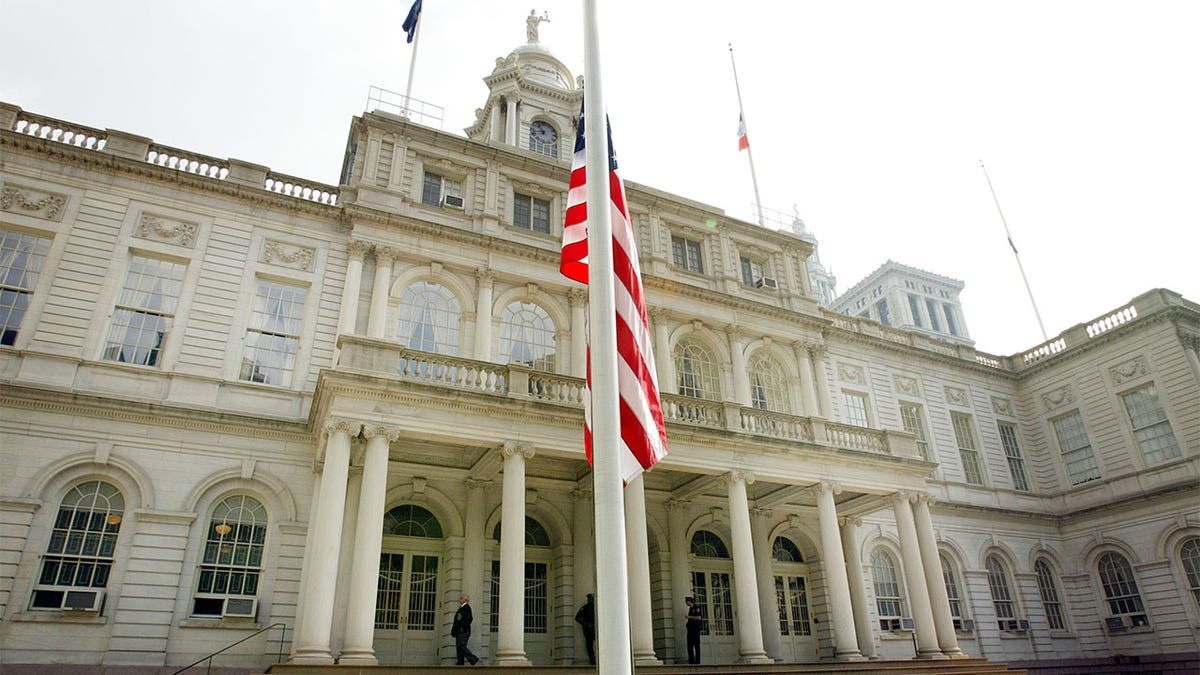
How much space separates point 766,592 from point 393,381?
38.0 ft

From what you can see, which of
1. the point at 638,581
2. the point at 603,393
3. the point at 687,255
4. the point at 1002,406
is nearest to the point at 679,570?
the point at 638,581

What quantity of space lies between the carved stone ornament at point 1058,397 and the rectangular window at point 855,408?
29.2ft

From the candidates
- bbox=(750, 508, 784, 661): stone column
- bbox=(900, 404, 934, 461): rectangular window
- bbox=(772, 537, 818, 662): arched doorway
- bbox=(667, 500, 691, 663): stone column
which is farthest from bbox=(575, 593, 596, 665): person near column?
bbox=(900, 404, 934, 461): rectangular window

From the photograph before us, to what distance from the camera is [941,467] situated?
83.3 feet

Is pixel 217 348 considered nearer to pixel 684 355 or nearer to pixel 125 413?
A: pixel 125 413

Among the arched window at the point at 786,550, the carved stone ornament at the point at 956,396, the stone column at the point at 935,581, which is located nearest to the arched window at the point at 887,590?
the arched window at the point at 786,550

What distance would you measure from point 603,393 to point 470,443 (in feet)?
26.7

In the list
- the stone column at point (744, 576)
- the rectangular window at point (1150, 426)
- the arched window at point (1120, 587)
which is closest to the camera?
the stone column at point (744, 576)

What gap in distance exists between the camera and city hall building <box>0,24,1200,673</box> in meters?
14.0

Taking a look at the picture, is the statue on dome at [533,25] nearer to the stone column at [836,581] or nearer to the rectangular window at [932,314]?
the stone column at [836,581]

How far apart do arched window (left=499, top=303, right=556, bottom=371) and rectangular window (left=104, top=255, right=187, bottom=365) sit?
7.71m

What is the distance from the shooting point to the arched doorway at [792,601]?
20312 millimetres

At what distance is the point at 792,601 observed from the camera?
21.0 m

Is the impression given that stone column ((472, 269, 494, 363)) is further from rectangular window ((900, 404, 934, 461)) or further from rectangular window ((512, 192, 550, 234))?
rectangular window ((900, 404, 934, 461))
